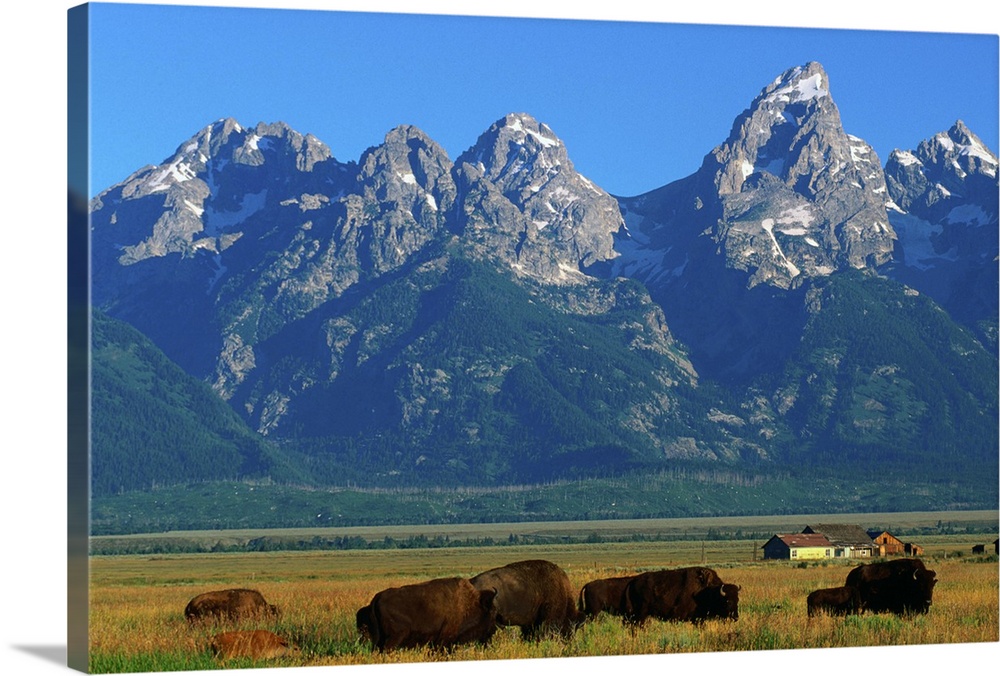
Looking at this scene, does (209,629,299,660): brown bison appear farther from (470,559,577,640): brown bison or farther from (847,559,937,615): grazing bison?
(847,559,937,615): grazing bison

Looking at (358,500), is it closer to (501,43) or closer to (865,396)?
(865,396)

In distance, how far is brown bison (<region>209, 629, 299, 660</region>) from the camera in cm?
3120

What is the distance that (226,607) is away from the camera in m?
34.2

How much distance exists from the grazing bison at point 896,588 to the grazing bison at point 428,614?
9.41 metres

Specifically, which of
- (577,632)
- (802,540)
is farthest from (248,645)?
(802,540)

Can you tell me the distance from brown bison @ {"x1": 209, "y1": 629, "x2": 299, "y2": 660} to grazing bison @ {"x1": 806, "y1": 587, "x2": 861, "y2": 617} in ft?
36.9

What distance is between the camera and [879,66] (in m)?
52.2

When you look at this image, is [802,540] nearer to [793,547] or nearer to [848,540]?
[793,547]

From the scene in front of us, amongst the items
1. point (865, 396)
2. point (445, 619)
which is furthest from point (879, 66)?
point (865, 396)

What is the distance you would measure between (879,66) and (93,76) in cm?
2800

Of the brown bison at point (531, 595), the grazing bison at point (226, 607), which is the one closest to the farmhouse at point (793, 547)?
the grazing bison at point (226, 607)

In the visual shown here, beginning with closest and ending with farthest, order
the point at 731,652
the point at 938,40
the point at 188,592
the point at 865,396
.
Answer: the point at 731,652 → the point at 938,40 → the point at 188,592 → the point at 865,396

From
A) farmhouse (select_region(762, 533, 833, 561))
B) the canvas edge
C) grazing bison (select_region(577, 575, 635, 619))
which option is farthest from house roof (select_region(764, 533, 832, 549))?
the canvas edge

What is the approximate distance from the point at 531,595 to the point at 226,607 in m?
6.47
